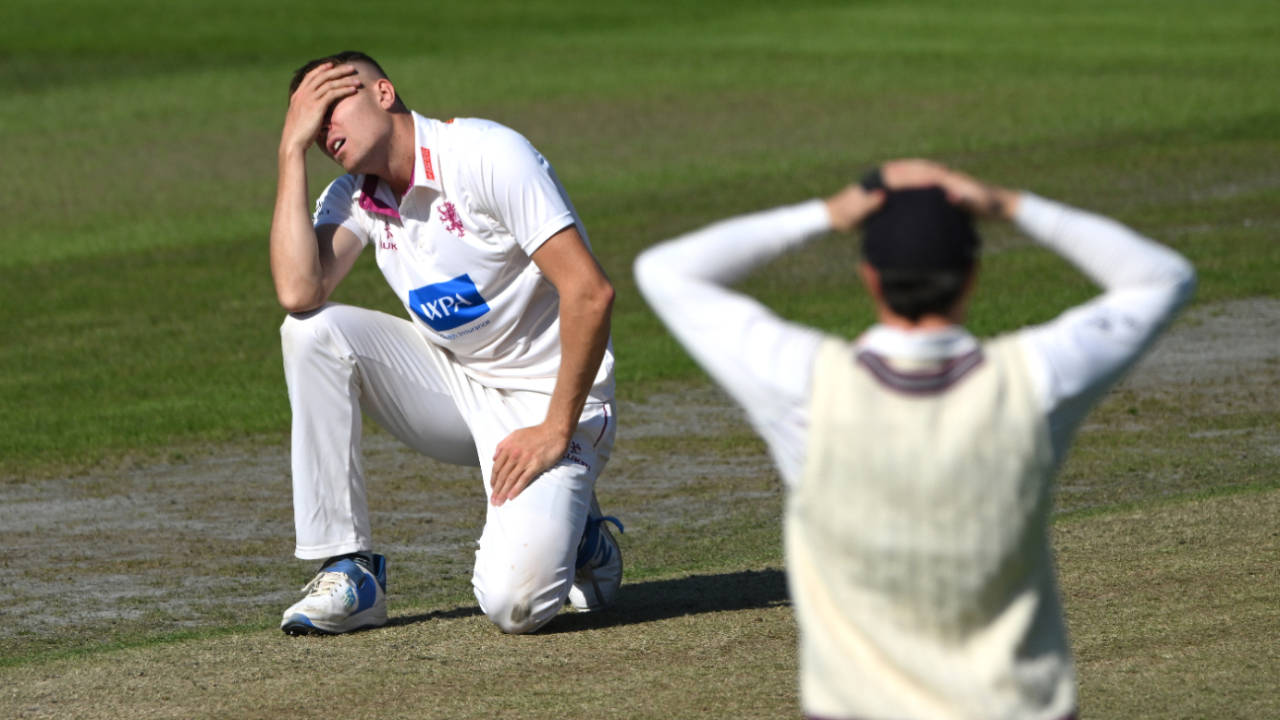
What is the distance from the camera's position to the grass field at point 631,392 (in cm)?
556

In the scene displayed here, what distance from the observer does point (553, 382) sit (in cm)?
644

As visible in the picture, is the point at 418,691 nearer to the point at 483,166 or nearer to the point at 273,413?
the point at 483,166

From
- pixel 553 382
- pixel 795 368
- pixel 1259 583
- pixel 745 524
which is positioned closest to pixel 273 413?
pixel 745 524

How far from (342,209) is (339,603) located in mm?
1428

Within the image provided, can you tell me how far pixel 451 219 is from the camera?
6.16m

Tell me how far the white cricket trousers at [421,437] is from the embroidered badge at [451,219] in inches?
18.6

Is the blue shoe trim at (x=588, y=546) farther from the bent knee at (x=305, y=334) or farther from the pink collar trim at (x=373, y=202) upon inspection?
the pink collar trim at (x=373, y=202)

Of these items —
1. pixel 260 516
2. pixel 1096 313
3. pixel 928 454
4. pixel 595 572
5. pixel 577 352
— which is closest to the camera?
pixel 928 454

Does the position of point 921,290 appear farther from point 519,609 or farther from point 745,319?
point 519,609

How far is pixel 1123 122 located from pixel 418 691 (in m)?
19.7

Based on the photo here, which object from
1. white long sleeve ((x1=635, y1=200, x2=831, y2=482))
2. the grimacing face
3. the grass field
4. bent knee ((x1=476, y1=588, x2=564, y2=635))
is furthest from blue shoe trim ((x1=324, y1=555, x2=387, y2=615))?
white long sleeve ((x1=635, y1=200, x2=831, y2=482))

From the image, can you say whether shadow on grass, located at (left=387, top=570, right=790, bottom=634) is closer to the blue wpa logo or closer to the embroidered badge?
the blue wpa logo

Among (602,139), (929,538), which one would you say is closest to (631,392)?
(929,538)

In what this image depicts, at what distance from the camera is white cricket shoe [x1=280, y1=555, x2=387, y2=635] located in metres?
5.94
